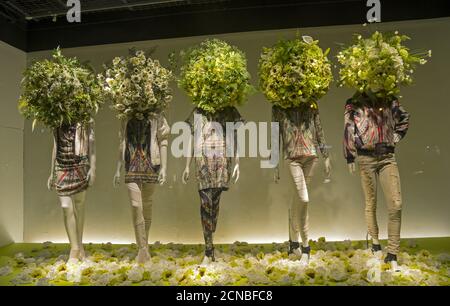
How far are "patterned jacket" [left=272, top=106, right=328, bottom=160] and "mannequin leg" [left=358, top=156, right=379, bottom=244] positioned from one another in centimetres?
33

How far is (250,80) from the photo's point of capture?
422 centimetres

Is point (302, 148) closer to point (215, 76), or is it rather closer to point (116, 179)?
point (215, 76)

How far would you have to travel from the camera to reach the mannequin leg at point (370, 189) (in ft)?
13.2

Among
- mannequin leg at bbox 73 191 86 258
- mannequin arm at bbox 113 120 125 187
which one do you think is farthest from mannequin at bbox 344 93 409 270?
mannequin leg at bbox 73 191 86 258

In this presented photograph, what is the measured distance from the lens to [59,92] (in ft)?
13.8

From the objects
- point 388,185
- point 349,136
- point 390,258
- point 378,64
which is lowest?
point 390,258

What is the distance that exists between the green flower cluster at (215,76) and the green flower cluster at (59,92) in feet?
2.79

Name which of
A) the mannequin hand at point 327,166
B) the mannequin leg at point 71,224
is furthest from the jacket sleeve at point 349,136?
the mannequin leg at point 71,224

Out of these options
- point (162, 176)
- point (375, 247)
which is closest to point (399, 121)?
point (375, 247)

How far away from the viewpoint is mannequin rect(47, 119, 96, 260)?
14.2 ft

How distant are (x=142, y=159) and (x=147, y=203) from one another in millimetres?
409

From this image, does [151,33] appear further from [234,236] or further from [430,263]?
[430,263]

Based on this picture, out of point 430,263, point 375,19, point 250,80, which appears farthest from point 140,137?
point 430,263
